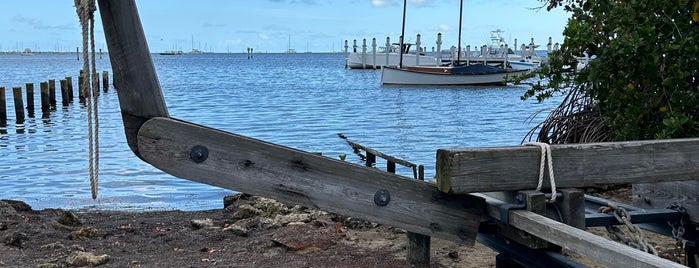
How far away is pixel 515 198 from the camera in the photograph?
3961 mm

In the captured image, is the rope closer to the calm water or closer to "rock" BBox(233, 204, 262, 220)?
"rock" BBox(233, 204, 262, 220)

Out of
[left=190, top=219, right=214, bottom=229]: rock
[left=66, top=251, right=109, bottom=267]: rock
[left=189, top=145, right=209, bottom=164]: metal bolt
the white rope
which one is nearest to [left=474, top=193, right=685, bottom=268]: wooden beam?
the white rope

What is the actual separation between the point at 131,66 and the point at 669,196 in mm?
3177

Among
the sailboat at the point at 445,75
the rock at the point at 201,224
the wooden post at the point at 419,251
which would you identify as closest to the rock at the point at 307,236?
the wooden post at the point at 419,251

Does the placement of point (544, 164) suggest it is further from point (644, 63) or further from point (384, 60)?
point (384, 60)

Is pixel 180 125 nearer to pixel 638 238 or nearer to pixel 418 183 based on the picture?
pixel 418 183

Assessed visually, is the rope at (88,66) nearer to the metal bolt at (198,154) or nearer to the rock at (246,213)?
the metal bolt at (198,154)

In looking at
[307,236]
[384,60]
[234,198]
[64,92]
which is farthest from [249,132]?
[384,60]

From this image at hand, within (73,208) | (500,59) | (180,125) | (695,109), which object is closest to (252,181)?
(180,125)

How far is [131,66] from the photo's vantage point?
362cm

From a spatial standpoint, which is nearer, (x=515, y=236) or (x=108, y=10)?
(x=108, y=10)

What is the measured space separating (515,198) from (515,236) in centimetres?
26

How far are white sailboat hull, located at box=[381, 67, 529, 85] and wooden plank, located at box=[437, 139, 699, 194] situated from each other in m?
49.2

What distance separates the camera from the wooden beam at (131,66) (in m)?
3.58
